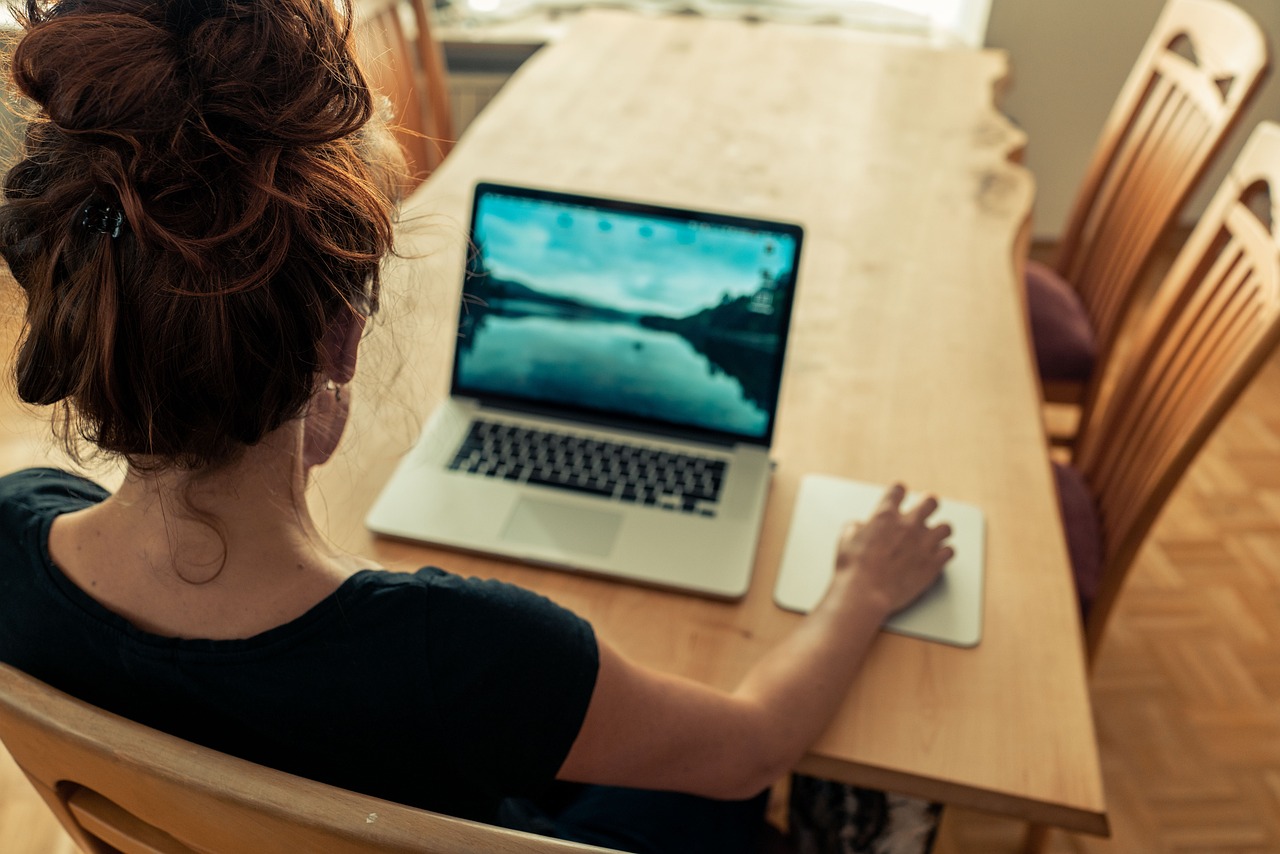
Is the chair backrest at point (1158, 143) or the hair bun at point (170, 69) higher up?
the hair bun at point (170, 69)

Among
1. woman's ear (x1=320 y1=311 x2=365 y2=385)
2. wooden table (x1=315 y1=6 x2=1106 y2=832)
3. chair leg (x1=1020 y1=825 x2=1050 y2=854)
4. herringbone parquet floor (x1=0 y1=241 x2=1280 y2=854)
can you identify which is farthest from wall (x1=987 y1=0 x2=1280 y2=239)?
woman's ear (x1=320 y1=311 x2=365 y2=385)

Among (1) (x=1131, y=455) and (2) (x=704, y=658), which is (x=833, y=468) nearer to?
(2) (x=704, y=658)

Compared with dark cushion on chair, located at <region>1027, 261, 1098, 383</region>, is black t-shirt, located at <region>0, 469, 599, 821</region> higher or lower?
higher

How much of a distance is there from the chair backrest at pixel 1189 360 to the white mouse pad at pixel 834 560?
1.23 ft

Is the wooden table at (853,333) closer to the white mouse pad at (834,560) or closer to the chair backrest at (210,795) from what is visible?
the white mouse pad at (834,560)

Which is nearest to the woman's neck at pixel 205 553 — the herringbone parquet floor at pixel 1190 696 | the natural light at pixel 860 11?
the herringbone parquet floor at pixel 1190 696

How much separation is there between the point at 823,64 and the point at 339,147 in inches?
65.1

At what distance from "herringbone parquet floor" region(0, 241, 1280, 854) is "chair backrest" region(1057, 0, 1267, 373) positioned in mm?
557

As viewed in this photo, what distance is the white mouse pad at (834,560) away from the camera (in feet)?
2.85

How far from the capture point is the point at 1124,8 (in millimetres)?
2768

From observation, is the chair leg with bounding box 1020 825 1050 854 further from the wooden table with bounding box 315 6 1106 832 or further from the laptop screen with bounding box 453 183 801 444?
the laptop screen with bounding box 453 183 801 444

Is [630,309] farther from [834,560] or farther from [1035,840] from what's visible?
[1035,840]

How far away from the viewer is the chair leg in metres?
1.43

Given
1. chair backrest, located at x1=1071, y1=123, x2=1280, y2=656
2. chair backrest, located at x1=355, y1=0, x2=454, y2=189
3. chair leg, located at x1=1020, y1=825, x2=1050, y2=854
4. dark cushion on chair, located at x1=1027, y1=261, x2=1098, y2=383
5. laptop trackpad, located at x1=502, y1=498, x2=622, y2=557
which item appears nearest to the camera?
laptop trackpad, located at x1=502, y1=498, x2=622, y2=557
